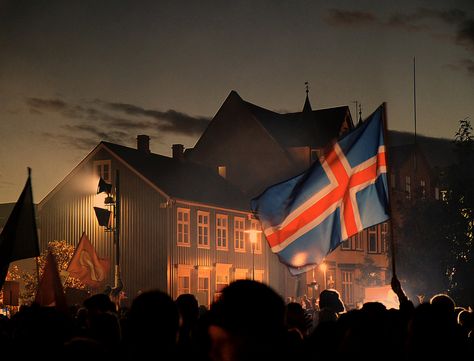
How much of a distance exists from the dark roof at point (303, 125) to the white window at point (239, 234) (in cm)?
985

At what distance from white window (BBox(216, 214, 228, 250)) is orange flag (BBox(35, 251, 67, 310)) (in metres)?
40.0

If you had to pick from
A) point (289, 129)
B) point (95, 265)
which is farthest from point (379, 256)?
point (95, 265)

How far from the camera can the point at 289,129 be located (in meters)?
67.9

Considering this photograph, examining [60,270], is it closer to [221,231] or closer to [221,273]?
[221,273]

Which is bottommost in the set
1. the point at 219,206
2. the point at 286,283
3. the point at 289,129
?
the point at 286,283

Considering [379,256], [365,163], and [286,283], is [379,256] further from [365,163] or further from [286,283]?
[365,163]

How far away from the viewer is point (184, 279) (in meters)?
48.8

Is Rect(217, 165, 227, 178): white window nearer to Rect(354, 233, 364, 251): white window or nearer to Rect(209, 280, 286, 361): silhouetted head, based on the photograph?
Rect(354, 233, 364, 251): white window

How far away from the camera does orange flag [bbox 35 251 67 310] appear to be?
1095cm

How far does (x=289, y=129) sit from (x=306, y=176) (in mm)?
53945

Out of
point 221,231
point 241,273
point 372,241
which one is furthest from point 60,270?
point 372,241

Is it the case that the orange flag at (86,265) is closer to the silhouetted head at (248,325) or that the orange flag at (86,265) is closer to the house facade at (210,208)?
the house facade at (210,208)

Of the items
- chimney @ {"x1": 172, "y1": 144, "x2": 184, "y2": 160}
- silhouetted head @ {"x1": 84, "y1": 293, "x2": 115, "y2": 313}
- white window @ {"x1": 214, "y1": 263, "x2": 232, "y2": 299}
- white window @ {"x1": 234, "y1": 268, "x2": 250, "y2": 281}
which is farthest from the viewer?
chimney @ {"x1": 172, "y1": 144, "x2": 184, "y2": 160}

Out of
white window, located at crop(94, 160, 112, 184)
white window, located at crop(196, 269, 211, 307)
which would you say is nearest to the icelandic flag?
white window, located at crop(196, 269, 211, 307)
